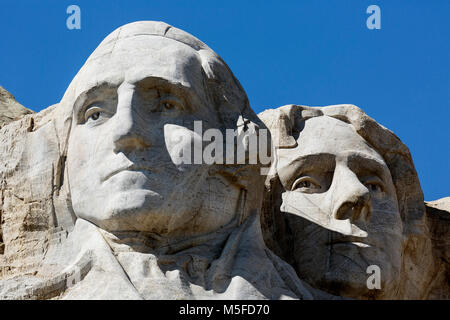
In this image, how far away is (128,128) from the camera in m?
11.0

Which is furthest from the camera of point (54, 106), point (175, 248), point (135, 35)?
point (54, 106)

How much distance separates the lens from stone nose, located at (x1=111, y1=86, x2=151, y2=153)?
36.0ft

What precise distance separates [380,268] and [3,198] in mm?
3475

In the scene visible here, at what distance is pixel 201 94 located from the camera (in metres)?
11.5

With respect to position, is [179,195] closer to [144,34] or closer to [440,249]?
[144,34]

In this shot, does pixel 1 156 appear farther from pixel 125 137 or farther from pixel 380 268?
pixel 380 268

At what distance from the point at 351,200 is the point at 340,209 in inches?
5.6

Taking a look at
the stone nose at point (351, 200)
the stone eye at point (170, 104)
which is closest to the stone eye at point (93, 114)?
the stone eye at point (170, 104)

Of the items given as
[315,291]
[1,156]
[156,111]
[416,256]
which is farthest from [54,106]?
[416,256]

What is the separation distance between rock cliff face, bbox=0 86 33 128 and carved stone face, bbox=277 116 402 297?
8.78 feet

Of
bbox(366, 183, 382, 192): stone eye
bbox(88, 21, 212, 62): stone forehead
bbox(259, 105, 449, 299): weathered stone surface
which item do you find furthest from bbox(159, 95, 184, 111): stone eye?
bbox(366, 183, 382, 192): stone eye

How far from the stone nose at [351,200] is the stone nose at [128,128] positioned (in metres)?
2.43

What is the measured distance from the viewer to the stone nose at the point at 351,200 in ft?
41.5

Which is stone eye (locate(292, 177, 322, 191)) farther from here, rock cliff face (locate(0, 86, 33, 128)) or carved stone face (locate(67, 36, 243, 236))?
rock cliff face (locate(0, 86, 33, 128))
